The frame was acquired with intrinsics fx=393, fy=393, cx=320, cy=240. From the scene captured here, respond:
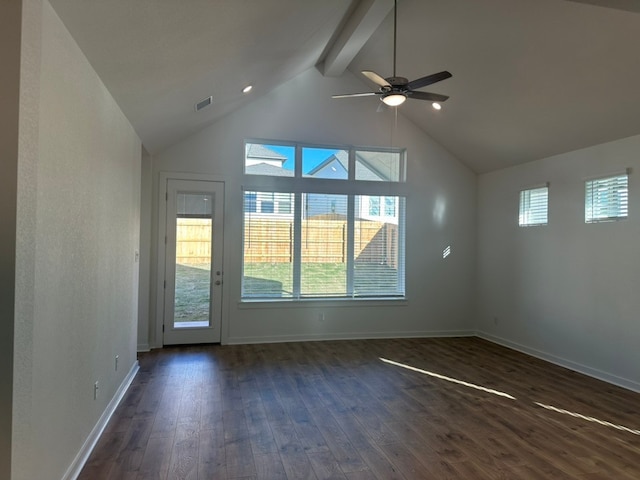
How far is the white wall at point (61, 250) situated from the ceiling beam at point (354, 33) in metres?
2.64

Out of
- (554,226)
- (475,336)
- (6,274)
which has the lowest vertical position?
(475,336)

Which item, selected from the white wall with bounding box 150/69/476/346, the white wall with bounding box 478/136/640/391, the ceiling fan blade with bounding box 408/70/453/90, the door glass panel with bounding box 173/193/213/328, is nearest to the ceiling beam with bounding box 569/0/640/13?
the ceiling fan blade with bounding box 408/70/453/90

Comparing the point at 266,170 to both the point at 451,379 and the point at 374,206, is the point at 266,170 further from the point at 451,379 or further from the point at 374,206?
the point at 451,379

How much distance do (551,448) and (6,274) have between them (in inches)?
137

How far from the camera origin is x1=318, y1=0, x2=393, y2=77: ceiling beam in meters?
3.97

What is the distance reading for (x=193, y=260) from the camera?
5.50 metres

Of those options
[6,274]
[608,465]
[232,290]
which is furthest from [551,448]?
[232,290]

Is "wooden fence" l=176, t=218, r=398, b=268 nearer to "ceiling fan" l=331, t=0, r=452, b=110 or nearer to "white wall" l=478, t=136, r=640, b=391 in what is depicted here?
"white wall" l=478, t=136, r=640, b=391

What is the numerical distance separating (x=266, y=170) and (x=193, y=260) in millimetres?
1680

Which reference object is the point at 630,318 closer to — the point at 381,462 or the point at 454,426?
the point at 454,426

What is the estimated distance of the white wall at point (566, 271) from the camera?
13.9 feet

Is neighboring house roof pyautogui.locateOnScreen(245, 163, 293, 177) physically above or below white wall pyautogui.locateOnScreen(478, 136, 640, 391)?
above

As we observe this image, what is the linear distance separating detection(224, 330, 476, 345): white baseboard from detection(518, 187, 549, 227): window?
2.06 metres

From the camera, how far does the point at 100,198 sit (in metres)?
2.89
